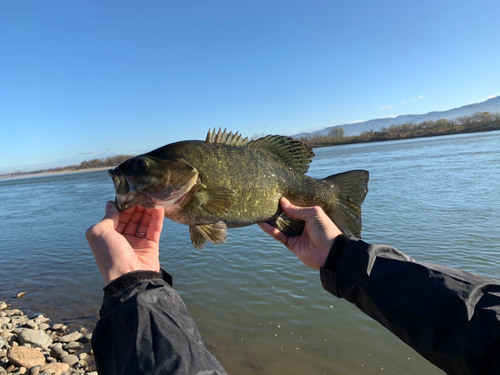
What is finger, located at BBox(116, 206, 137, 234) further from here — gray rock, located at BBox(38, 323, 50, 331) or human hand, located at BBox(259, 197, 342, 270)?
gray rock, located at BBox(38, 323, 50, 331)

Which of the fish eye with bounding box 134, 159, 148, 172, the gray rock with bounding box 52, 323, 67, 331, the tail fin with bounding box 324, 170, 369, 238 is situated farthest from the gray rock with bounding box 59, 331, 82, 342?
the tail fin with bounding box 324, 170, 369, 238

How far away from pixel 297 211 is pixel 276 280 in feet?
16.2

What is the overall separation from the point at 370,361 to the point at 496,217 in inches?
371

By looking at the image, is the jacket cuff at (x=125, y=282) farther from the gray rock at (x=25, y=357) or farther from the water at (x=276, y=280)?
the gray rock at (x=25, y=357)

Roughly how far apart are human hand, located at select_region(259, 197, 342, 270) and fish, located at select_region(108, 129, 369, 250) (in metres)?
0.10

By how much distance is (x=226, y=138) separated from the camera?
3.55 meters

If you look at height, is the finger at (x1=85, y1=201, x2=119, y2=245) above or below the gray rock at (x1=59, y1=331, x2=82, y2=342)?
above

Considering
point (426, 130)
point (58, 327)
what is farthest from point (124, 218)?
point (426, 130)

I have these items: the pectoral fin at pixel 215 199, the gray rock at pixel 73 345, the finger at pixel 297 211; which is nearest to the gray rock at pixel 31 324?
the gray rock at pixel 73 345

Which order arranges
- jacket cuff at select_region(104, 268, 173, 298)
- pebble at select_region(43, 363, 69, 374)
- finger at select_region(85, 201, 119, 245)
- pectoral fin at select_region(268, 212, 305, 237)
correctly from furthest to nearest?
pebble at select_region(43, 363, 69, 374) → pectoral fin at select_region(268, 212, 305, 237) → finger at select_region(85, 201, 119, 245) → jacket cuff at select_region(104, 268, 173, 298)

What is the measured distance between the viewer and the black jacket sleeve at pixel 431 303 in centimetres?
168

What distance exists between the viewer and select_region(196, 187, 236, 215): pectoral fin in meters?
3.11

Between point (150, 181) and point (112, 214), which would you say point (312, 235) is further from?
point (112, 214)

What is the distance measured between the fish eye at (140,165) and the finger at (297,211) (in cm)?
161
